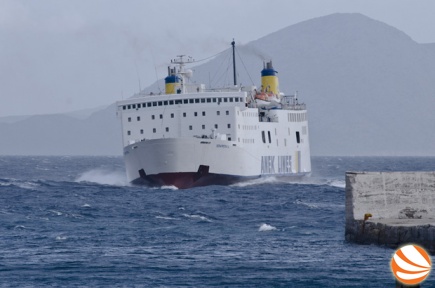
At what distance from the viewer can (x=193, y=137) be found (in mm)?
60844

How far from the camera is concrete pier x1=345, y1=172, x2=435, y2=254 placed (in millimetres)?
24828

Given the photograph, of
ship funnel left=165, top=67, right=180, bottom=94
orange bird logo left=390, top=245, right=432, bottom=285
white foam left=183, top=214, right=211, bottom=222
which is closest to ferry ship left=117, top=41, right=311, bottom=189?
ship funnel left=165, top=67, right=180, bottom=94

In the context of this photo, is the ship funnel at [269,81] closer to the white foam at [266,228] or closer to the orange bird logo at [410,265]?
the white foam at [266,228]

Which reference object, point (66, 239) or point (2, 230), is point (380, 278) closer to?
point (66, 239)

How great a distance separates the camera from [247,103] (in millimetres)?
70438

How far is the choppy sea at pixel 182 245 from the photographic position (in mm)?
19750

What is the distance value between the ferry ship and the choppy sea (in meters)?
10.1

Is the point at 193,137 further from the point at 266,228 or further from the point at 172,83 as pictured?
the point at 266,228

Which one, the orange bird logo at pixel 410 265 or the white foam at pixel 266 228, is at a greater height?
the orange bird logo at pixel 410 265

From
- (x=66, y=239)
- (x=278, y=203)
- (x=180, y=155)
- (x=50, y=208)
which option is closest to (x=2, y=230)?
(x=66, y=239)

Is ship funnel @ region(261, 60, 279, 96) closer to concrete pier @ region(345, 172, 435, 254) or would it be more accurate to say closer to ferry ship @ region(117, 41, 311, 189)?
ferry ship @ region(117, 41, 311, 189)

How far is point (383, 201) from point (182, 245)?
5.96m

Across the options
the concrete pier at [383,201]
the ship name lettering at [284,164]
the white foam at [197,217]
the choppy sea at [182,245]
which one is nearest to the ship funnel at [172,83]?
the ship name lettering at [284,164]

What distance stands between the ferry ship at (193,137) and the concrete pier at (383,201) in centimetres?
3486
